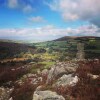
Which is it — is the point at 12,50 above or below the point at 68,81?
below

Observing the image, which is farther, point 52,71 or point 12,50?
point 12,50

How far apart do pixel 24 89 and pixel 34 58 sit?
15919 mm

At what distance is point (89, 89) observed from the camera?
10.9m

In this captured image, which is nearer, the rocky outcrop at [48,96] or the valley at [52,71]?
the rocky outcrop at [48,96]

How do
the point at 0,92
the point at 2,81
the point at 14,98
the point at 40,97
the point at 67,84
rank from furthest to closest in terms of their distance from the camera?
the point at 2,81 → the point at 0,92 → the point at 14,98 → the point at 67,84 → the point at 40,97

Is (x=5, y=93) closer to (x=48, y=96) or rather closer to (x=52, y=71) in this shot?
(x=52, y=71)

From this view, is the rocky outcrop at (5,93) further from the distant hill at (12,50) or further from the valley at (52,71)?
the distant hill at (12,50)

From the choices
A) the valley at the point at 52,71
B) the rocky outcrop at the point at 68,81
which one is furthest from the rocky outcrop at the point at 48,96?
the rocky outcrop at the point at 68,81

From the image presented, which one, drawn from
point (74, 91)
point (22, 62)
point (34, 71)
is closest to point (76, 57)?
point (34, 71)

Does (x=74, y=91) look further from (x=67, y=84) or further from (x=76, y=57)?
(x=76, y=57)

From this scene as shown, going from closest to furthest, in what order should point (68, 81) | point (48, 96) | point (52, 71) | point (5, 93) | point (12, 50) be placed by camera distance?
1. point (48, 96)
2. point (68, 81)
3. point (52, 71)
4. point (5, 93)
5. point (12, 50)

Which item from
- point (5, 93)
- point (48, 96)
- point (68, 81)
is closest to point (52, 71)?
point (68, 81)

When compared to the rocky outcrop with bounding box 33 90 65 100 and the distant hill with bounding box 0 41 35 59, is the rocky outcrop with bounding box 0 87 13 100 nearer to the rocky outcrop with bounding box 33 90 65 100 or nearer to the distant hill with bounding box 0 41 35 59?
the rocky outcrop with bounding box 33 90 65 100

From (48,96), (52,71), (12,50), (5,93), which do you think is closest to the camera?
(48,96)
